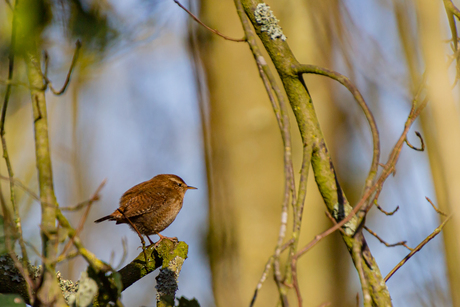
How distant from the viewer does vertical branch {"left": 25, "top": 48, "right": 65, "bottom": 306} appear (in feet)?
3.74

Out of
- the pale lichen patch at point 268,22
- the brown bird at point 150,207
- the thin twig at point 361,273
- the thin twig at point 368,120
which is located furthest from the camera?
the brown bird at point 150,207

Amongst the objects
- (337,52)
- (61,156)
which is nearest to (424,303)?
(337,52)

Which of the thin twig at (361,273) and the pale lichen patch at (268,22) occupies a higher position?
the pale lichen patch at (268,22)

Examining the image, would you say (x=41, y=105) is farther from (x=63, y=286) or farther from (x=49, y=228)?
(x=63, y=286)

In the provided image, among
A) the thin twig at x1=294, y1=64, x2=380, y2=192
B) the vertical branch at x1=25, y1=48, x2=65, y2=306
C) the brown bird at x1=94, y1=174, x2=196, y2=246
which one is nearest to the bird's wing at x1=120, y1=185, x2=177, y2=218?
the brown bird at x1=94, y1=174, x2=196, y2=246

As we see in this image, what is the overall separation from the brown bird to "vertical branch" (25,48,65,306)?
1.97m

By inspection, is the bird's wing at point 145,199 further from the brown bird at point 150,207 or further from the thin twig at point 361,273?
the thin twig at point 361,273

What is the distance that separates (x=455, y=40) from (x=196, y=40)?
3.45 metres

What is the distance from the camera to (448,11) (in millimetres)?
1772

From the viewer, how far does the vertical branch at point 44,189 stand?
114 centimetres

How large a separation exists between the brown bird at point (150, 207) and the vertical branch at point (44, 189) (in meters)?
1.97

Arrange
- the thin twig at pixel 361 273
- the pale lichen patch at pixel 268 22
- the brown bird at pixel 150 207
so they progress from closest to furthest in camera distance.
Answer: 1. the thin twig at pixel 361 273
2. the pale lichen patch at pixel 268 22
3. the brown bird at pixel 150 207

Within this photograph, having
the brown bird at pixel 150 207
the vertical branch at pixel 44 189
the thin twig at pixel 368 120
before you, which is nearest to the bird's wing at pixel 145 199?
the brown bird at pixel 150 207

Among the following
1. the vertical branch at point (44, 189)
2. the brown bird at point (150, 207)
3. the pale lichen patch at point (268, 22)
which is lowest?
the vertical branch at point (44, 189)
